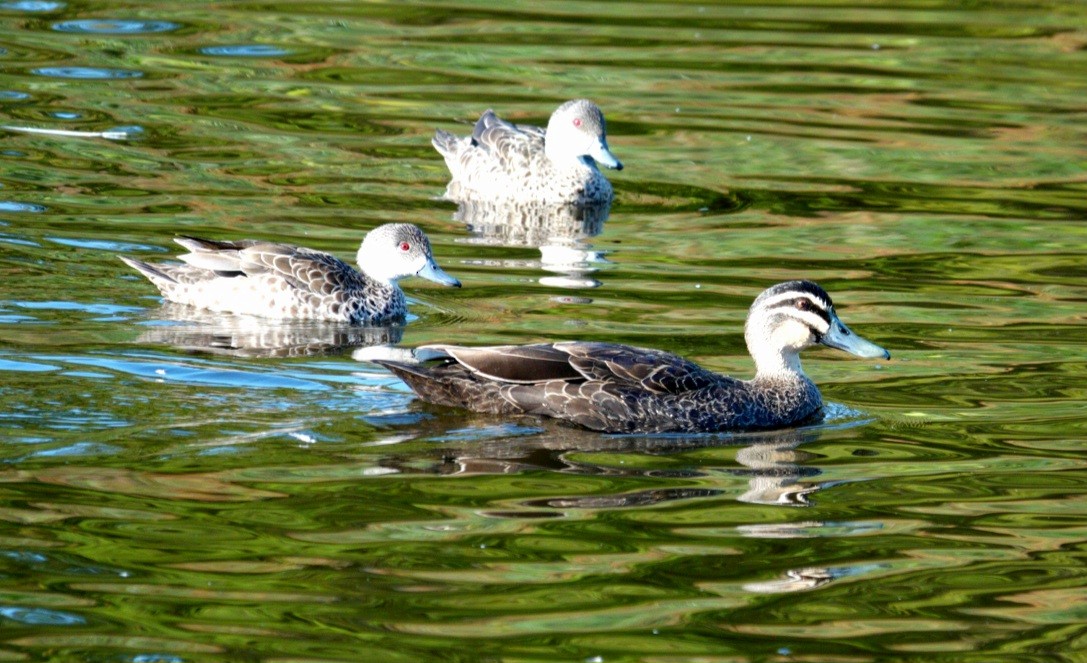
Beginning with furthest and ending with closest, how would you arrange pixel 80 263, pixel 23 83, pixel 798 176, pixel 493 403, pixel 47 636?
1. pixel 23 83
2. pixel 798 176
3. pixel 80 263
4. pixel 493 403
5. pixel 47 636

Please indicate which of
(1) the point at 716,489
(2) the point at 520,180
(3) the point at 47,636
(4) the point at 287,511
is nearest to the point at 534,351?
(1) the point at 716,489

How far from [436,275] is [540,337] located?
1433mm

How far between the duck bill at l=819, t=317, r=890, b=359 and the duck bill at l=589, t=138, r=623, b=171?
624 centimetres

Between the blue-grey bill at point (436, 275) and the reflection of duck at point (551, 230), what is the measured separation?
2.57ft

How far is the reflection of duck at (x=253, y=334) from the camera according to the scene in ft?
38.0

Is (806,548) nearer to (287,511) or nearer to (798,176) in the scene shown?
(287,511)

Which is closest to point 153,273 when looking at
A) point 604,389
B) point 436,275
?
point 436,275

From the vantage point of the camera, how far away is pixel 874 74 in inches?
847

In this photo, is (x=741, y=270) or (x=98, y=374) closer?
(x=98, y=374)

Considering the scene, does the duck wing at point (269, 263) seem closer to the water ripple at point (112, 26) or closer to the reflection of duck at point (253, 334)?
the reflection of duck at point (253, 334)

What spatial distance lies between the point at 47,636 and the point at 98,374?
12.0ft

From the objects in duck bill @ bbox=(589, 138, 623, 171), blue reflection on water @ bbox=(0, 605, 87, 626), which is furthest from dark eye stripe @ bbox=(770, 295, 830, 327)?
duck bill @ bbox=(589, 138, 623, 171)

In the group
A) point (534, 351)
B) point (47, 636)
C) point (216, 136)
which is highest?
point (216, 136)

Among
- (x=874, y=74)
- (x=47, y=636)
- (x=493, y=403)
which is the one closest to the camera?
(x=47, y=636)
